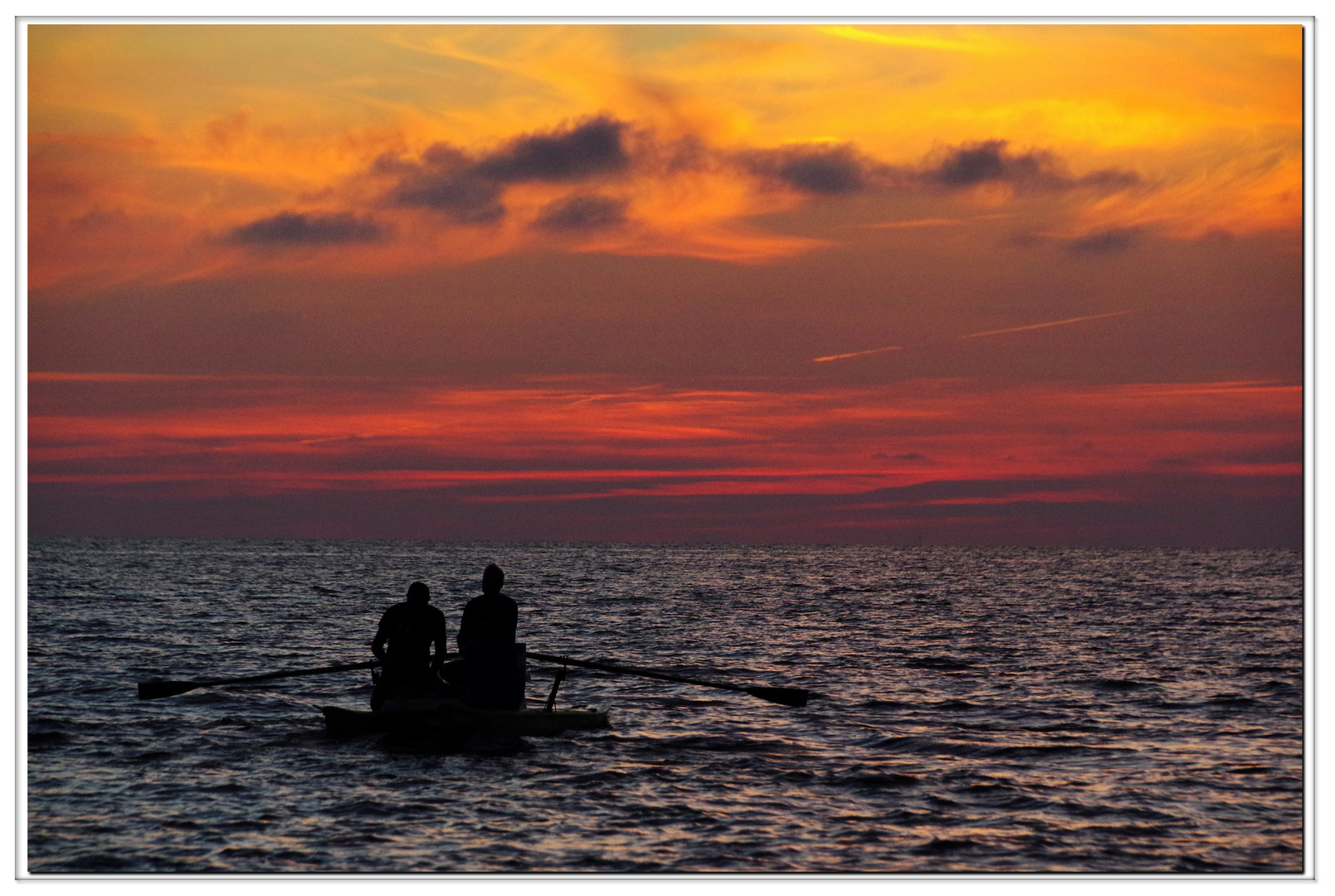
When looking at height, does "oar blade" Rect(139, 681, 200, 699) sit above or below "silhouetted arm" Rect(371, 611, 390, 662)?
below

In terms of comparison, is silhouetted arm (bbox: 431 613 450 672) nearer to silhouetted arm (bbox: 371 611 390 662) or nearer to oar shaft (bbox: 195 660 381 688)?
silhouetted arm (bbox: 371 611 390 662)

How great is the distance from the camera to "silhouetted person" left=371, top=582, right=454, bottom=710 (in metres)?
17.9

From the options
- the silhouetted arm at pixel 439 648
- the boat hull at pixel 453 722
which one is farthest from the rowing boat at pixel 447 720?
the silhouetted arm at pixel 439 648

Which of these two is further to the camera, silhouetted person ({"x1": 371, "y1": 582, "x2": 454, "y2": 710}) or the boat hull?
the boat hull

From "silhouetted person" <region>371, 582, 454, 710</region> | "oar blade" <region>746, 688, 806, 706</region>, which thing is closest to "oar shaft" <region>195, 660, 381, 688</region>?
"silhouetted person" <region>371, 582, 454, 710</region>

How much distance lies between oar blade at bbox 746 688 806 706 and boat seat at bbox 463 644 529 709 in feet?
12.1

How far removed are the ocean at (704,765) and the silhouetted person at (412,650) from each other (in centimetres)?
81

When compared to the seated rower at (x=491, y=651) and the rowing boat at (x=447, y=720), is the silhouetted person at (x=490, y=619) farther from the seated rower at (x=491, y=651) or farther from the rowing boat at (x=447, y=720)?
the rowing boat at (x=447, y=720)

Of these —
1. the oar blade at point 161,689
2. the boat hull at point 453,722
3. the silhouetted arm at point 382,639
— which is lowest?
the boat hull at point 453,722

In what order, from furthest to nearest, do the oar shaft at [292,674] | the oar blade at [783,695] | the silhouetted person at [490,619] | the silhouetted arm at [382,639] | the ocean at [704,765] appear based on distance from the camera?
1. the oar shaft at [292,674]
2. the oar blade at [783,695]
3. the silhouetted arm at [382,639]
4. the silhouetted person at [490,619]
5. the ocean at [704,765]

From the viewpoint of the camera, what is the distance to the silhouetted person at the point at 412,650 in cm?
1791
